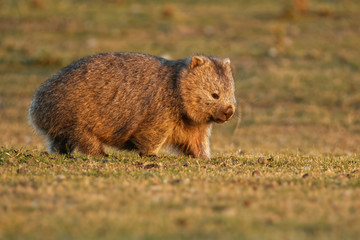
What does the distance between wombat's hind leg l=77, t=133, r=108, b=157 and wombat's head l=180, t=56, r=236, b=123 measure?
1559mm

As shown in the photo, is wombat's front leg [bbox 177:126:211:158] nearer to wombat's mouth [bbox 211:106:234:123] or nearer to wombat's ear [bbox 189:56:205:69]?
wombat's mouth [bbox 211:106:234:123]

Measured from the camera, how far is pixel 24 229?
15.0ft

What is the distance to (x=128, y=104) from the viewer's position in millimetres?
9125

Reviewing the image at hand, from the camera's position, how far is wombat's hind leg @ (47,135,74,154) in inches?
361

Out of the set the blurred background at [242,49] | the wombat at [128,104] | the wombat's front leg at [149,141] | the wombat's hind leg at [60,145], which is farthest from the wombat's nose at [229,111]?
the blurred background at [242,49]

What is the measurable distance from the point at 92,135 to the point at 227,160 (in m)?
2.25

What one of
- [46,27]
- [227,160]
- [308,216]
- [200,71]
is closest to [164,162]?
[227,160]

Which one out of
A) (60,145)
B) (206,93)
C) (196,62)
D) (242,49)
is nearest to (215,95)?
(206,93)

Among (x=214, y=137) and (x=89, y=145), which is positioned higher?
(x=89, y=145)

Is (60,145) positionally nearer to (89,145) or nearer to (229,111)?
(89,145)

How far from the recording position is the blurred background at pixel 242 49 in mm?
16062

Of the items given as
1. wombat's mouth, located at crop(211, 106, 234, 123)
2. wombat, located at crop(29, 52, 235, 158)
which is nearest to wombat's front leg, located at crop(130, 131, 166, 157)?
wombat, located at crop(29, 52, 235, 158)

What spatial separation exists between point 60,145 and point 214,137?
725 centimetres

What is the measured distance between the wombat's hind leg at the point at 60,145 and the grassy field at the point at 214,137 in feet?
1.35
